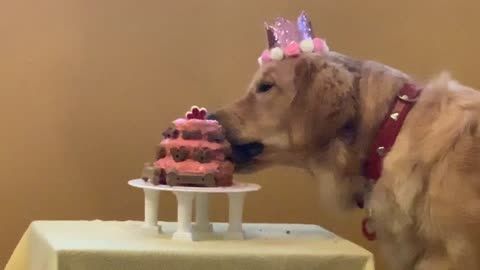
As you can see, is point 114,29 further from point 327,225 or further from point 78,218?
point 327,225

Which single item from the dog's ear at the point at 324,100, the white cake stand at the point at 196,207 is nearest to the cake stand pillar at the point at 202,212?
the white cake stand at the point at 196,207

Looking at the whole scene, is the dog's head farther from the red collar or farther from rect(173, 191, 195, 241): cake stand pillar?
rect(173, 191, 195, 241): cake stand pillar

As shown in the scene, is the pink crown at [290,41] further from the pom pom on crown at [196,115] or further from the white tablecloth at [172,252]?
the white tablecloth at [172,252]

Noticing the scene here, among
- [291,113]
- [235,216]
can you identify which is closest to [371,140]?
[291,113]

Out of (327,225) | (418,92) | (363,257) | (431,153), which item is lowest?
(327,225)

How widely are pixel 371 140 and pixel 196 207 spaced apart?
14.2 inches

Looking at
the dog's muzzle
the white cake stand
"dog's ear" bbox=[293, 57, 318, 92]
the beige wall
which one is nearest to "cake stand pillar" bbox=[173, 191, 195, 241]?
the white cake stand

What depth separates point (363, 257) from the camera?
1.28 meters

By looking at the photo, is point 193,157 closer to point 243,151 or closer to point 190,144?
point 190,144

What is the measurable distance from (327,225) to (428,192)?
712mm

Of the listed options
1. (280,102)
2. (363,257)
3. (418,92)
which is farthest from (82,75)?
(363,257)

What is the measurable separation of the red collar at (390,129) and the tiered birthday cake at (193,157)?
28 centimetres

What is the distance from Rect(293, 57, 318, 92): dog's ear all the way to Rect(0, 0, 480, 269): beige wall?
21.9 inches

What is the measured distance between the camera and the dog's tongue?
63.4 inches
